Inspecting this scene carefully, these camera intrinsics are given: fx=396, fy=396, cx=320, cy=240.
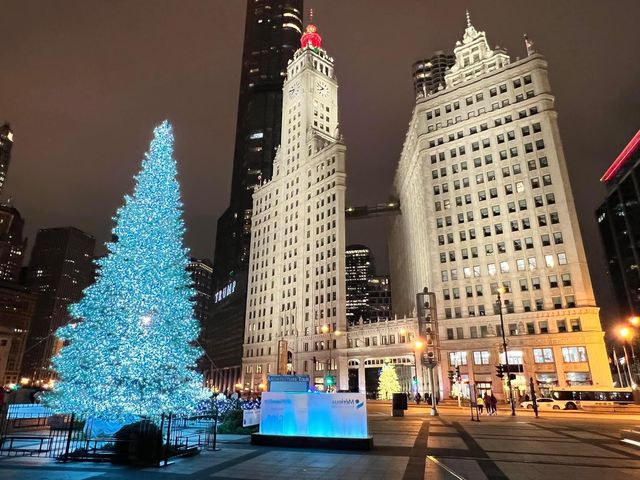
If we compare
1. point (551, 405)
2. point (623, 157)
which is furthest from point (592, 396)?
point (623, 157)

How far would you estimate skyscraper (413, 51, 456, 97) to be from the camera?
163 metres

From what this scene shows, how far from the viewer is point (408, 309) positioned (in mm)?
95750

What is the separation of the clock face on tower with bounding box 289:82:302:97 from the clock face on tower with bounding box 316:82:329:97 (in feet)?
17.4

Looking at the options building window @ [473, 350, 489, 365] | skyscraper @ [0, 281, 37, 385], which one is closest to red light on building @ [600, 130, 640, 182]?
building window @ [473, 350, 489, 365]

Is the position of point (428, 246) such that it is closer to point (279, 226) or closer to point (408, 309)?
point (408, 309)

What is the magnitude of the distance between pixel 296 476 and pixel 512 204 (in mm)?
68834

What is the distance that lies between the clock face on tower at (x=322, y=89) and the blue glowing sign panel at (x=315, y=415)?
109 meters

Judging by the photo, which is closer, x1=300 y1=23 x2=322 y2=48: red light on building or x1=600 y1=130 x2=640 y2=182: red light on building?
x1=600 y1=130 x2=640 y2=182: red light on building

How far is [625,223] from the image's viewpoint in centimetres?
10675

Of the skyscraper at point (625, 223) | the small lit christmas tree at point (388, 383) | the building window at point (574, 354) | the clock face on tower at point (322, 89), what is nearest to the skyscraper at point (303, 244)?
the clock face on tower at point (322, 89)

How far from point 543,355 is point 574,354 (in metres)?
4.10

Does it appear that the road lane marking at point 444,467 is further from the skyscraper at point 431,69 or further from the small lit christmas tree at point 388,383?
the skyscraper at point 431,69

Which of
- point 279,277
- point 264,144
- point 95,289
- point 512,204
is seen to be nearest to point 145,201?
point 95,289

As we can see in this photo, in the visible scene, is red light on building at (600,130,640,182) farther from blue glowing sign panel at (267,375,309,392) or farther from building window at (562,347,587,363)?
blue glowing sign panel at (267,375,309,392)
